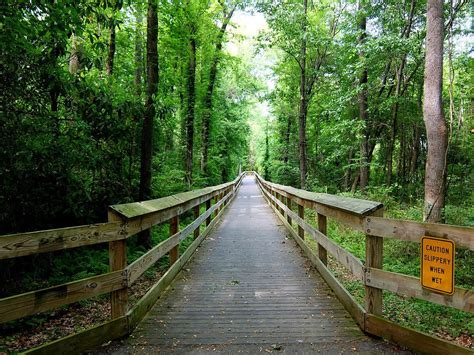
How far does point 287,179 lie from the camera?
25484 millimetres

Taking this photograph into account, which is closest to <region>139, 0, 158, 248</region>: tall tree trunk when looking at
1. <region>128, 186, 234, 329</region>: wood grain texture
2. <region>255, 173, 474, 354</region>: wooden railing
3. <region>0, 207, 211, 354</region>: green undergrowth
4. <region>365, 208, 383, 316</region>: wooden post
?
<region>0, 207, 211, 354</region>: green undergrowth

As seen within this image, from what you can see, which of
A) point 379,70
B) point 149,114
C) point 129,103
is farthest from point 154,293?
point 379,70

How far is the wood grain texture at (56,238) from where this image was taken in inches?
93.0

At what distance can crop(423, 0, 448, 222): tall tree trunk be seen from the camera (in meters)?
6.63

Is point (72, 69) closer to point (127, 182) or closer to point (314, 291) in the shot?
point (127, 182)

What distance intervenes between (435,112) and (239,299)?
535 centimetres

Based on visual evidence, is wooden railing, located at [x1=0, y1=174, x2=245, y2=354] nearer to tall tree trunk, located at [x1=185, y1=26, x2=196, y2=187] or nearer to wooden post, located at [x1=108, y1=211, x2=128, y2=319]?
wooden post, located at [x1=108, y1=211, x2=128, y2=319]

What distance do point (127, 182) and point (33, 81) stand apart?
3224 millimetres

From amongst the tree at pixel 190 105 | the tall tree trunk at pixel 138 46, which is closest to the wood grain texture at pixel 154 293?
the tall tree trunk at pixel 138 46

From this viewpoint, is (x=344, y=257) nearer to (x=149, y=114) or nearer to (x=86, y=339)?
(x=86, y=339)

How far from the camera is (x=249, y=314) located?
388 centimetres

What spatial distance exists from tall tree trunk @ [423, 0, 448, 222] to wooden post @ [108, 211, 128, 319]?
5935 mm

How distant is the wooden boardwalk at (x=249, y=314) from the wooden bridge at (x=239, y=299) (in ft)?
0.04

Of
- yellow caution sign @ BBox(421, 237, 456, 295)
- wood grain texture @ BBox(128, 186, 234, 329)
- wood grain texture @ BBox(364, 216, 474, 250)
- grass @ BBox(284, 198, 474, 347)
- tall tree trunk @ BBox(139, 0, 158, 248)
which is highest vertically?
tall tree trunk @ BBox(139, 0, 158, 248)
